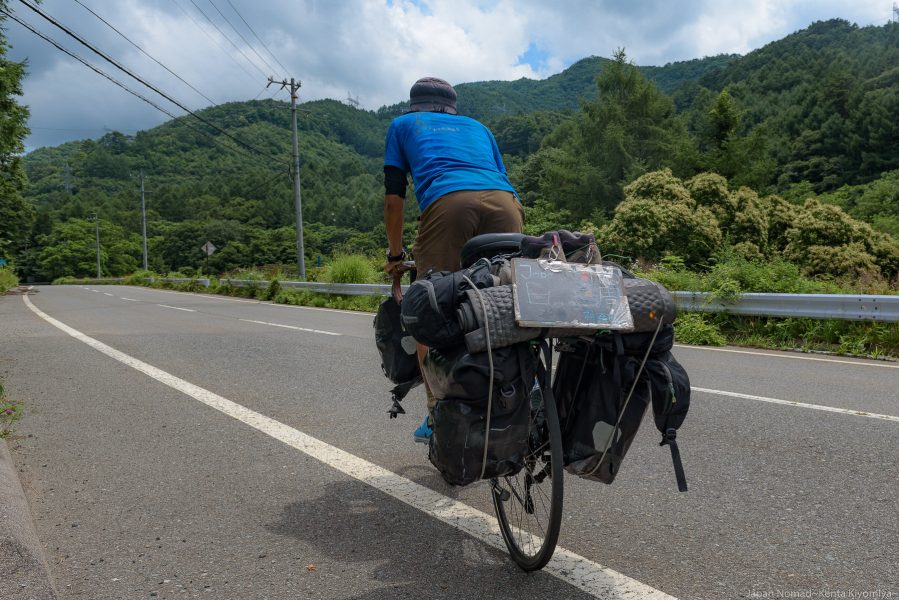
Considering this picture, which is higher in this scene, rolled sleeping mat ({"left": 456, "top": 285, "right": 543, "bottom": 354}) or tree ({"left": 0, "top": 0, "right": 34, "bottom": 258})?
tree ({"left": 0, "top": 0, "right": 34, "bottom": 258})

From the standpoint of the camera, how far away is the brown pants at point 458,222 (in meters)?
2.98

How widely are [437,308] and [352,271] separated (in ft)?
54.9

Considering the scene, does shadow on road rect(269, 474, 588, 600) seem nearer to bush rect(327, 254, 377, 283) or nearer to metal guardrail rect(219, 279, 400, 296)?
metal guardrail rect(219, 279, 400, 296)

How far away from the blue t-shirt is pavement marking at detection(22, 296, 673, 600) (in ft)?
4.75

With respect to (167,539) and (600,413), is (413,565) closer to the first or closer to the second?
(600,413)

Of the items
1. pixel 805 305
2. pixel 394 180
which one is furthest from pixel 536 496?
pixel 805 305

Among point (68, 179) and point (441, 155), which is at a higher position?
point (68, 179)

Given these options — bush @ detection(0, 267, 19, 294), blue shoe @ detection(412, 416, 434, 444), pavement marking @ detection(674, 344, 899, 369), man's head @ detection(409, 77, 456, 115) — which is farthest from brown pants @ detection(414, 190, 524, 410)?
bush @ detection(0, 267, 19, 294)

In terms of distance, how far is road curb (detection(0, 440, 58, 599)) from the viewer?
2281 millimetres

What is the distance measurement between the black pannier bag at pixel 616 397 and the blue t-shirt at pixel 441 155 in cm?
97

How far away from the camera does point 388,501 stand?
10.6ft

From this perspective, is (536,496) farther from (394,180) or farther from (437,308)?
(394,180)

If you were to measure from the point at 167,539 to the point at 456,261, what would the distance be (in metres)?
1.79

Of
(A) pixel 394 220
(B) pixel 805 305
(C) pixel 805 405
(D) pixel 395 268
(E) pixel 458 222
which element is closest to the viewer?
(E) pixel 458 222
